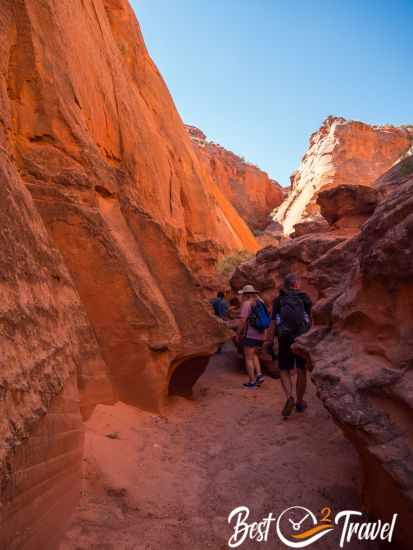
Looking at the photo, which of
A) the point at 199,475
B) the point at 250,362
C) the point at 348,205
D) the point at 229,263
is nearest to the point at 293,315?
the point at 250,362

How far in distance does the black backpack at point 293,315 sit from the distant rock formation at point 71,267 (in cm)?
104

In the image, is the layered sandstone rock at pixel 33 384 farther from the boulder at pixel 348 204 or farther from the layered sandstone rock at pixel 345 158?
the layered sandstone rock at pixel 345 158

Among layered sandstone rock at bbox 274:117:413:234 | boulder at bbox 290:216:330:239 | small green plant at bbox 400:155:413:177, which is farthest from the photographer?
layered sandstone rock at bbox 274:117:413:234

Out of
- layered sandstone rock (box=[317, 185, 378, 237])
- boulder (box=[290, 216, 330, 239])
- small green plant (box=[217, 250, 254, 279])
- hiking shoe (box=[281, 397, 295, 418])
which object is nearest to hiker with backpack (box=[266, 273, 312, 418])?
hiking shoe (box=[281, 397, 295, 418])

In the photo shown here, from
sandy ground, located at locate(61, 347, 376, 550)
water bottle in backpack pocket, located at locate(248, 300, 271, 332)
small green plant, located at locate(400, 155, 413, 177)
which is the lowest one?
sandy ground, located at locate(61, 347, 376, 550)

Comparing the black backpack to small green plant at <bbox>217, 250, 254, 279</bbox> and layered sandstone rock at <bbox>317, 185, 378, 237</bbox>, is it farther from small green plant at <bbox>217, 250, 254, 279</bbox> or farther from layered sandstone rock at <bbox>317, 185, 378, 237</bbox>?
small green plant at <bbox>217, 250, 254, 279</bbox>

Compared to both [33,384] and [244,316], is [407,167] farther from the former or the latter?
[33,384]

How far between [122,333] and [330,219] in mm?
6579

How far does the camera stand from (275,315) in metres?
4.94

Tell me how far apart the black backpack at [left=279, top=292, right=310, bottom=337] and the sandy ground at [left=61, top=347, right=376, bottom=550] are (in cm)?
93

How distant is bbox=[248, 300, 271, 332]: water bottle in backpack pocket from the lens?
5.97 m

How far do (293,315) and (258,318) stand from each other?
4.35ft

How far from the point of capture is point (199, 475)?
312cm

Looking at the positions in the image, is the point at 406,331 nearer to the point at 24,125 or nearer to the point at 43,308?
the point at 43,308
